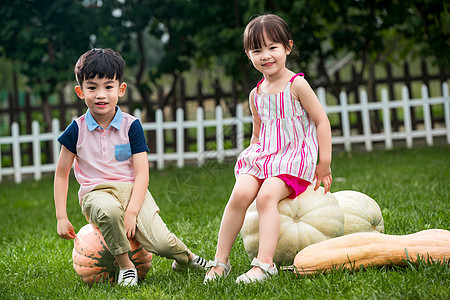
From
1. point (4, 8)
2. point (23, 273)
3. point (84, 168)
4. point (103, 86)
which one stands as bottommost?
point (23, 273)

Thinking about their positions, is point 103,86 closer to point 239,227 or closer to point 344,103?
point 239,227

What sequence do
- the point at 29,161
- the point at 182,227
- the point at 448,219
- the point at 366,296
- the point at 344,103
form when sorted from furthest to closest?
the point at 29,161 < the point at 344,103 < the point at 182,227 < the point at 448,219 < the point at 366,296

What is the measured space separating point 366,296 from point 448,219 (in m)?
1.83

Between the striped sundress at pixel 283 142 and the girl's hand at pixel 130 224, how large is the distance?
2.25 ft

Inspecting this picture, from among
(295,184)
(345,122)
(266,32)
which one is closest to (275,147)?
(295,184)

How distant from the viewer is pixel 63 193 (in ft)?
10.2

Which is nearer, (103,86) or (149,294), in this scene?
(149,294)

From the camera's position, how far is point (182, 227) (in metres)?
4.48

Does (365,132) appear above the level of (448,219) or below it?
above

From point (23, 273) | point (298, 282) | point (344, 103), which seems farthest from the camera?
point (344, 103)

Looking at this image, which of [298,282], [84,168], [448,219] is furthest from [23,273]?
A: [448,219]

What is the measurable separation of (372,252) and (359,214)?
0.54 metres

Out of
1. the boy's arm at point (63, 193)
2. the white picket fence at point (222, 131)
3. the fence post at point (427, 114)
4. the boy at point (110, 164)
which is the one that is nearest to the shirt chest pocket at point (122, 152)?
the boy at point (110, 164)

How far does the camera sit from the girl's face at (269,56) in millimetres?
→ 3109
